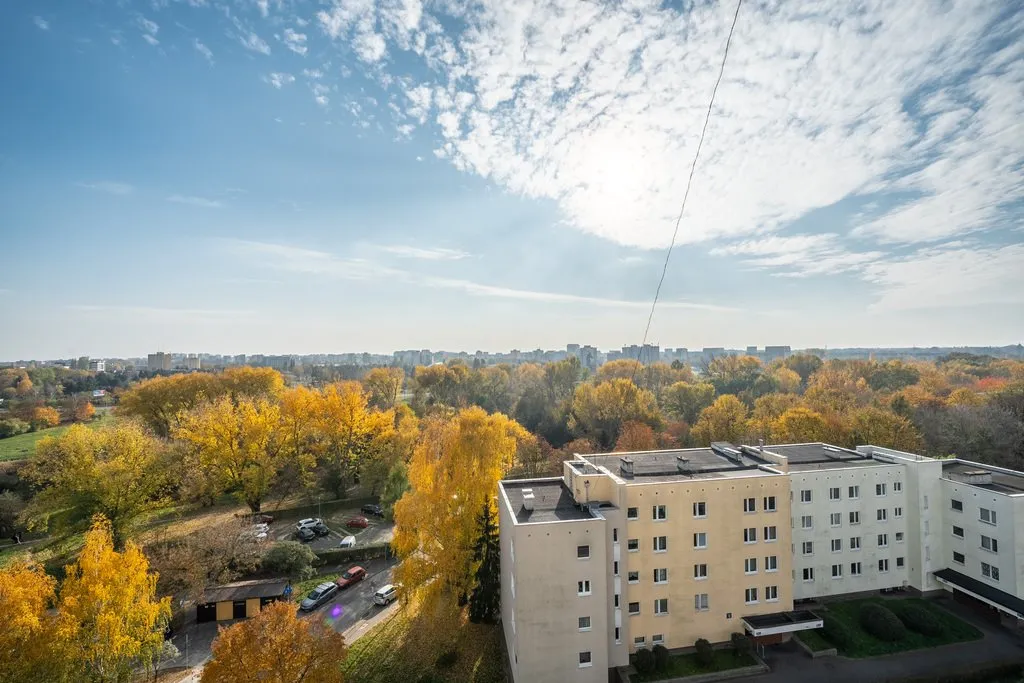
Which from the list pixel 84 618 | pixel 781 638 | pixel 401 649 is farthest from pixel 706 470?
pixel 84 618

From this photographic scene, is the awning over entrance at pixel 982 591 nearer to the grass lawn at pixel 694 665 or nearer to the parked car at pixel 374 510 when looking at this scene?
the grass lawn at pixel 694 665

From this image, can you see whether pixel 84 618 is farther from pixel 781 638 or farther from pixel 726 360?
pixel 726 360

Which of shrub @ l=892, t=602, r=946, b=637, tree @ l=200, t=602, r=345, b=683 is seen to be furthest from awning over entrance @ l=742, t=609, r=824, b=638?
tree @ l=200, t=602, r=345, b=683

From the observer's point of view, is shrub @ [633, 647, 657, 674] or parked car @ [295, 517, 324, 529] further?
parked car @ [295, 517, 324, 529]

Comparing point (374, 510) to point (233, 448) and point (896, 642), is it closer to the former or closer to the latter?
point (233, 448)

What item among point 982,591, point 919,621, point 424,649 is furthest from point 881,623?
point 424,649

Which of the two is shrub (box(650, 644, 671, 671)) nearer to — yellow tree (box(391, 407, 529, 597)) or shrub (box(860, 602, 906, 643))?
yellow tree (box(391, 407, 529, 597))

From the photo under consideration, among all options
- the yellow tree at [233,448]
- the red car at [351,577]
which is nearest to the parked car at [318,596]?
the red car at [351,577]
